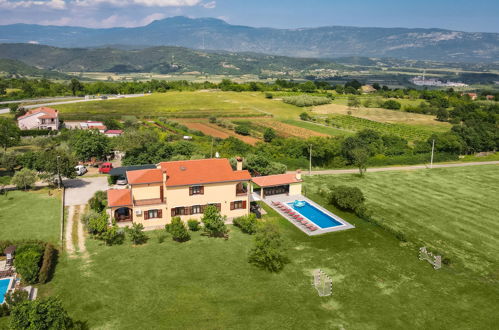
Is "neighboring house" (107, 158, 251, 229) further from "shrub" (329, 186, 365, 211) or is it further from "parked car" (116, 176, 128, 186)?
"shrub" (329, 186, 365, 211)

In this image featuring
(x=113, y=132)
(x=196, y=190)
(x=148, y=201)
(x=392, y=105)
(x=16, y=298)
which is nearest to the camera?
(x=16, y=298)

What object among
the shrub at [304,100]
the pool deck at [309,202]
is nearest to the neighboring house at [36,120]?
the pool deck at [309,202]

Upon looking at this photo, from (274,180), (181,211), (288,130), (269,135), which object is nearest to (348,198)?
(274,180)

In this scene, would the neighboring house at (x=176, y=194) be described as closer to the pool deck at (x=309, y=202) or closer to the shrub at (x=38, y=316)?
the pool deck at (x=309, y=202)

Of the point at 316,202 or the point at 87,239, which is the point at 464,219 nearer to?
the point at 316,202

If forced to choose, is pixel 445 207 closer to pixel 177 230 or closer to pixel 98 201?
pixel 177 230
